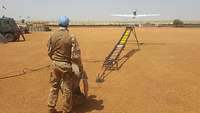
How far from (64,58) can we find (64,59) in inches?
0.8

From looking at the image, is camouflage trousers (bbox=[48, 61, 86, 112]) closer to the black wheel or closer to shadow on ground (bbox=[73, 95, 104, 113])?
shadow on ground (bbox=[73, 95, 104, 113])

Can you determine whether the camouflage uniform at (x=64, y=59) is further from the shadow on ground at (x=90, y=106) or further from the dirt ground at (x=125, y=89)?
the dirt ground at (x=125, y=89)

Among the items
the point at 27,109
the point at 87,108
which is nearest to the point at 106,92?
the point at 87,108

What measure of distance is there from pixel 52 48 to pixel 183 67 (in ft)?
25.9

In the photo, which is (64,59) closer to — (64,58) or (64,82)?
(64,58)

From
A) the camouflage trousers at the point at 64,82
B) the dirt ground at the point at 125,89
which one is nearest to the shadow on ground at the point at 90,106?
the dirt ground at the point at 125,89

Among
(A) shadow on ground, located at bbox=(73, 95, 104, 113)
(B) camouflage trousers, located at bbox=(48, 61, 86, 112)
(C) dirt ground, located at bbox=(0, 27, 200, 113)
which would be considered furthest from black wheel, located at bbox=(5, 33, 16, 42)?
(B) camouflage trousers, located at bbox=(48, 61, 86, 112)

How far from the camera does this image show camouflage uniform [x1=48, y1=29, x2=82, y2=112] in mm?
6730

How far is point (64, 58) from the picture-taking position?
6.81 metres

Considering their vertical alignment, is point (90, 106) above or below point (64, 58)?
below

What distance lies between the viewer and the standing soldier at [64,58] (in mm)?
6734

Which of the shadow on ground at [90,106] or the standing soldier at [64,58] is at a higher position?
the standing soldier at [64,58]

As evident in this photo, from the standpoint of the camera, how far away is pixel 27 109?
7.58 m

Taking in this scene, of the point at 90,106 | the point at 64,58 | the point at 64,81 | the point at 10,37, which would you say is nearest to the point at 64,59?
the point at 64,58
